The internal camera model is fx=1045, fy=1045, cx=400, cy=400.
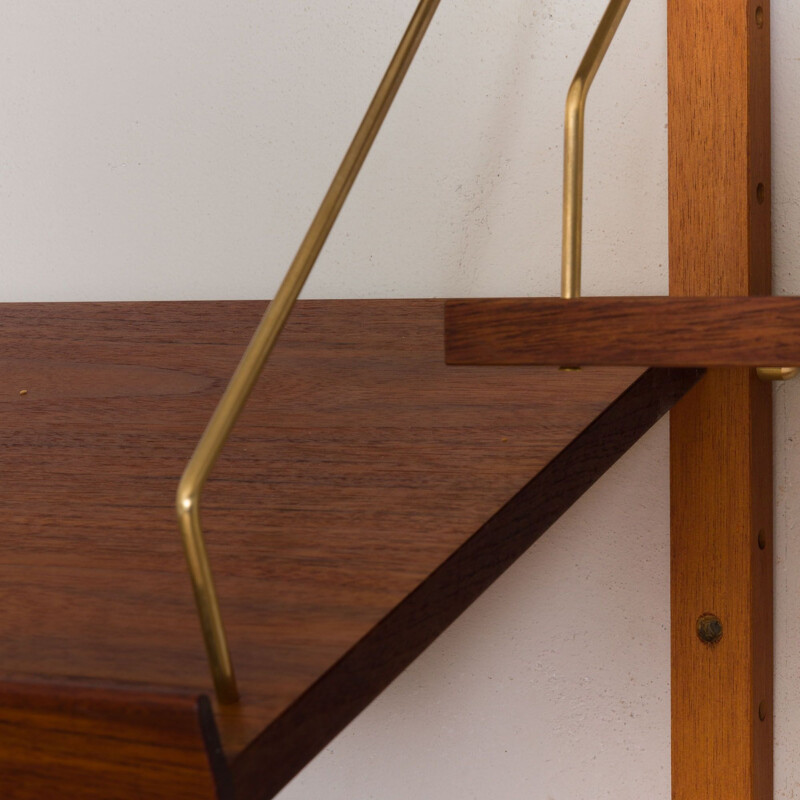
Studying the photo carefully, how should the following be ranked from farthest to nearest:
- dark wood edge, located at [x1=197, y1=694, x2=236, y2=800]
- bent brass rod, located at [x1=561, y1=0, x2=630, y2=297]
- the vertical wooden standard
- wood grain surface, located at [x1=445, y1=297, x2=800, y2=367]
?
the vertical wooden standard
bent brass rod, located at [x1=561, y1=0, x2=630, y2=297]
wood grain surface, located at [x1=445, y1=297, x2=800, y2=367]
dark wood edge, located at [x1=197, y1=694, x2=236, y2=800]

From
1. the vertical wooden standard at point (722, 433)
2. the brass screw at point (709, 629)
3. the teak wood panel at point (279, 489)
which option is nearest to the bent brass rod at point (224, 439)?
the teak wood panel at point (279, 489)

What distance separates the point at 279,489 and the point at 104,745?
26cm

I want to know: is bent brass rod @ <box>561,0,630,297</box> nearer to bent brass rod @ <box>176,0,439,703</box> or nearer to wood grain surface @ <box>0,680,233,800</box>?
bent brass rod @ <box>176,0,439,703</box>

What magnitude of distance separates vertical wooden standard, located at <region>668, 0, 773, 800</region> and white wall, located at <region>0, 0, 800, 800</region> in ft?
0.09

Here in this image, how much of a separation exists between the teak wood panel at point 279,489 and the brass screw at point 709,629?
22 centimetres

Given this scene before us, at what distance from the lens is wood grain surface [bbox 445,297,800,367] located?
486mm

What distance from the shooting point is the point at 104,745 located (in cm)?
30

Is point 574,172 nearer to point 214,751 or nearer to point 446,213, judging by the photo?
point 446,213

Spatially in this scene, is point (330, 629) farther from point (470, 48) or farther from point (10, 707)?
point (470, 48)

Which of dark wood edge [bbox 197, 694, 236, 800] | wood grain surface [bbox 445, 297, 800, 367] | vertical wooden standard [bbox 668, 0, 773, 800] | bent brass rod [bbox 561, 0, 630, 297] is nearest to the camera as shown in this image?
dark wood edge [bbox 197, 694, 236, 800]

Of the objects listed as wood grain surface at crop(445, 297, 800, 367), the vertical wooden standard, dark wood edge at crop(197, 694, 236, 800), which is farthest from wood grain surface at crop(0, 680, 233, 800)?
the vertical wooden standard

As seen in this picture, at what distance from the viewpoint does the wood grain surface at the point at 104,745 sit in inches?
11.4

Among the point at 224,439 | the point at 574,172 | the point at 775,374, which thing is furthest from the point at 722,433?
the point at 224,439

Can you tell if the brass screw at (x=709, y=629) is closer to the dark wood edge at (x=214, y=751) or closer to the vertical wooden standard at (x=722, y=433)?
the vertical wooden standard at (x=722, y=433)
